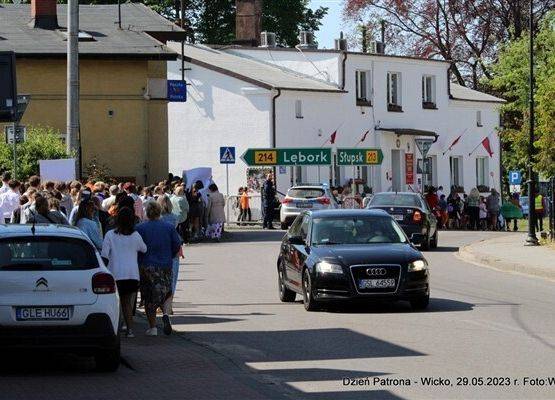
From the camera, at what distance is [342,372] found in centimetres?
1352

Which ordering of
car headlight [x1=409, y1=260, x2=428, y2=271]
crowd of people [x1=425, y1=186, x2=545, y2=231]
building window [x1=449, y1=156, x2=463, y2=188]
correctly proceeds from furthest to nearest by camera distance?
building window [x1=449, y1=156, x2=463, y2=188] → crowd of people [x1=425, y1=186, x2=545, y2=231] → car headlight [x1=409, y1=260, x2=428, y2=271]

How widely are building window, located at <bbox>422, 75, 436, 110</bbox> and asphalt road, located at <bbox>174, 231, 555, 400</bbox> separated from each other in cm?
4246

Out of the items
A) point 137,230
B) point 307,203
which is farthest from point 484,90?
point 137,230

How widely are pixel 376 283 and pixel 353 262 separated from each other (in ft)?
1.47

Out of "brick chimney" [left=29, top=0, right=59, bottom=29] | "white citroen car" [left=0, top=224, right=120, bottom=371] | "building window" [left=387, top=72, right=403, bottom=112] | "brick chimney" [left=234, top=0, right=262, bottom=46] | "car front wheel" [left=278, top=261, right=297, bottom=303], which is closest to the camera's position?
"white citroen car" [left=0, top=224, right=120, bottom=371]

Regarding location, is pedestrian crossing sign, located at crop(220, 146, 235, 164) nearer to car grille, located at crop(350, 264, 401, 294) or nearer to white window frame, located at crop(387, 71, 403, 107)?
white window frame, located at crop(387, 71, 403, 107)

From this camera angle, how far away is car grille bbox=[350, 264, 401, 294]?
1980 cm

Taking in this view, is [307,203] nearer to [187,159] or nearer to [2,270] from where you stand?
[187,159]

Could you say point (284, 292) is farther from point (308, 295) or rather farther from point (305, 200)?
point (305, 200)

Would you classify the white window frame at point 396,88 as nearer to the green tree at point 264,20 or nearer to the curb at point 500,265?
the green tree at point 264,20

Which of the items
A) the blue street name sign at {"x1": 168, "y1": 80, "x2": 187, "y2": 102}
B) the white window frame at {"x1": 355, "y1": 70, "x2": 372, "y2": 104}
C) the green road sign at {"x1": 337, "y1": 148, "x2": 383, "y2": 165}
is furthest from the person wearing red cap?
the white window frame at {"x1": 355, "y1": 70, "x2": 372, "y2": 104}

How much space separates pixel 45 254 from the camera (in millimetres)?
13703

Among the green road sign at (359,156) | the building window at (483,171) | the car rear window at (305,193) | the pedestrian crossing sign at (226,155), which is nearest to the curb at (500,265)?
the car rear window at (305,193)

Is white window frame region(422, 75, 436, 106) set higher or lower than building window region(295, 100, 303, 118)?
higher
